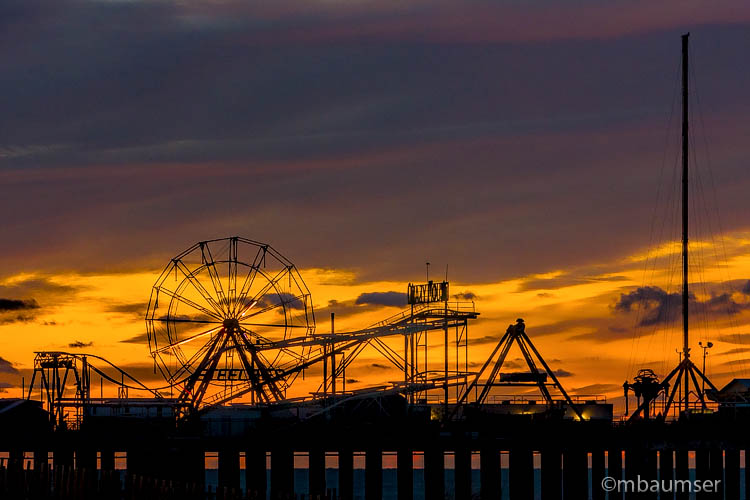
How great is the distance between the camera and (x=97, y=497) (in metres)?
53.2

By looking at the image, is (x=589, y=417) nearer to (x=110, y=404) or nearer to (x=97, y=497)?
(x=110, y=404)

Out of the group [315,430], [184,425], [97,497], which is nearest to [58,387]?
[184,425]

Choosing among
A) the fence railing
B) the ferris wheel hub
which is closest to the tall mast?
the ferris wheel hub

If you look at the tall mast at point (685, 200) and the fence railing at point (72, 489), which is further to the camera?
the tall mast at point (685, 200)

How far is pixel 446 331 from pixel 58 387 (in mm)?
25555

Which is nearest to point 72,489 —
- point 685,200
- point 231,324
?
point 231,324

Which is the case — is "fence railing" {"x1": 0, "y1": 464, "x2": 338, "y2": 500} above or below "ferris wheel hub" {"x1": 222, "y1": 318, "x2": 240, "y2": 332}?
below

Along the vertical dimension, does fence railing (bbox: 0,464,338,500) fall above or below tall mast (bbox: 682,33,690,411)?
below

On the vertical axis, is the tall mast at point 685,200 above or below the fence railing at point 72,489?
above

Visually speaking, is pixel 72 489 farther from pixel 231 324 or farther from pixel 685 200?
pixel 685 200

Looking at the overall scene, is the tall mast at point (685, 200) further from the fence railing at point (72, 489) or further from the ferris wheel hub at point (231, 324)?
the fence railing at point (72, 489)

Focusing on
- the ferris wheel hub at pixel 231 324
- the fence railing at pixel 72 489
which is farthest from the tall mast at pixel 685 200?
the fence railing at pixel 72 489

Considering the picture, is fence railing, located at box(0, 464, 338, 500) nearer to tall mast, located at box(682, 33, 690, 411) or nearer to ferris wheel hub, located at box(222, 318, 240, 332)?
ferris wheel hub, located at box(222, 318, 240, 332)

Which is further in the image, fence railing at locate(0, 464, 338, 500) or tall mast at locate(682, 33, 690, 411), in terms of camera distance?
tall mast at locate(682, 33, 690, 411)
